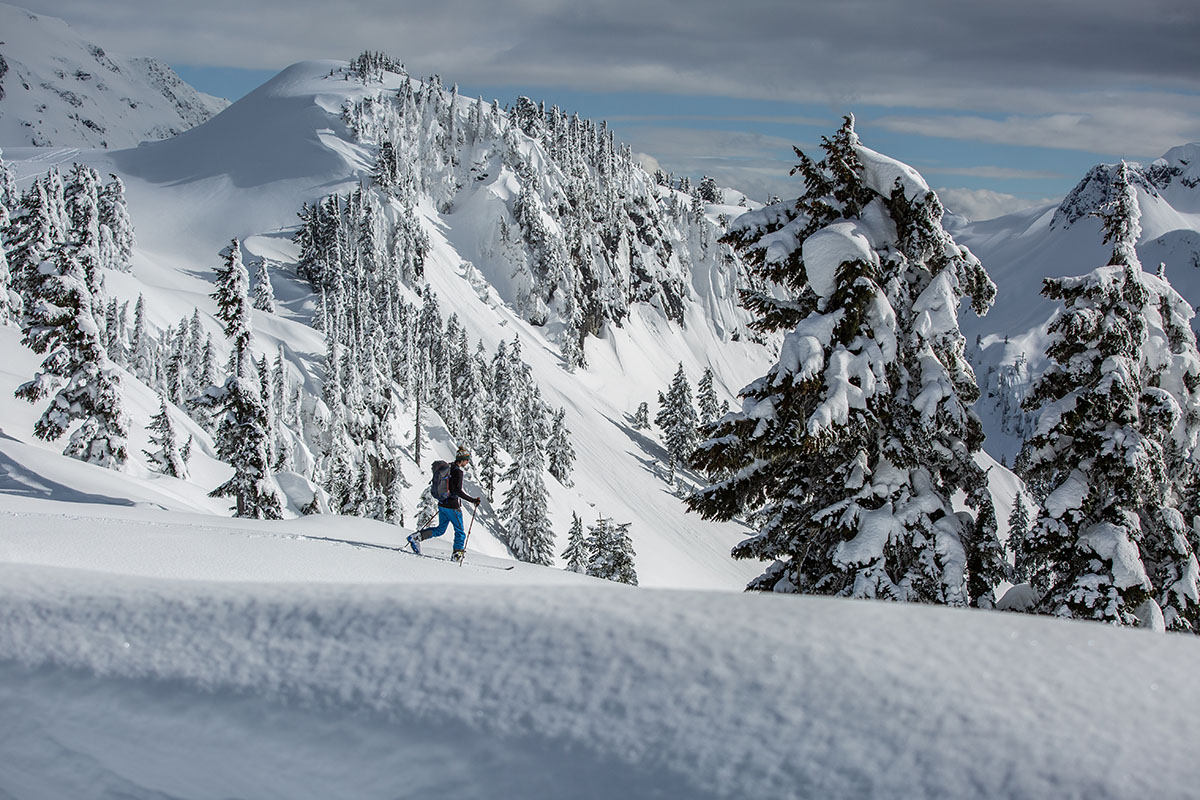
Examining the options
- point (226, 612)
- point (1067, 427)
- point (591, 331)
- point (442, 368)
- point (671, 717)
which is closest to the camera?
point (671, 717)

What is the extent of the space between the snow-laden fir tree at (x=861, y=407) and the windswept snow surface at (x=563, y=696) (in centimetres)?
654

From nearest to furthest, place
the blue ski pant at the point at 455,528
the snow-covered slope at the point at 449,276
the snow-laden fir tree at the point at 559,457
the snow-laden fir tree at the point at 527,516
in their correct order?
the blue ski pant at the point at 455,528
the snow-laden fir tree at the point at 527,516
the snow-covered slope at the point at 449,276
the snow-laden fir tree at the point at 559,457

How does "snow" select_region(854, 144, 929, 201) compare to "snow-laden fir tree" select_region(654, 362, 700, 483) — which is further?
"snow-laden fir tree" select_region(654, 362, 700, 483)

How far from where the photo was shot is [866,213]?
11602 millimetres

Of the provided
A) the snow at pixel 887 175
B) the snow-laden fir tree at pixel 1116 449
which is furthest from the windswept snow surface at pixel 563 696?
the snow-laden fir tree at pixel 1116 449

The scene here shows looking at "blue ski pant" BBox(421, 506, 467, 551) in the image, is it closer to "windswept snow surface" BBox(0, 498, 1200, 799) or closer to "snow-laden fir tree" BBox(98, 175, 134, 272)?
"windswept snow surface" BBox(0, 498, 1200, 799)

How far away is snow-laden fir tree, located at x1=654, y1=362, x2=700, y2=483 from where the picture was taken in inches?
4070

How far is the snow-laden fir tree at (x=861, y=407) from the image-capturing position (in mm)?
10570

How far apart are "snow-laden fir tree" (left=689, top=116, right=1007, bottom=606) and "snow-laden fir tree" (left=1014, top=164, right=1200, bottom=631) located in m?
1.74

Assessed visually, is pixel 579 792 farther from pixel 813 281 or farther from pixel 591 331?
pixel 591 331

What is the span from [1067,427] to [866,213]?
489cm

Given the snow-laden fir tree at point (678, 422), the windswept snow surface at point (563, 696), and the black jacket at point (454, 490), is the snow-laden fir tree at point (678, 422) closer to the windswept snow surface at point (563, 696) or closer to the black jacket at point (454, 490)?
the black jacket at point (454, 490)

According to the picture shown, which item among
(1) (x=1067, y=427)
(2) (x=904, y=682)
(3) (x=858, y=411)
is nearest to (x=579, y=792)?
(2) (x=904, y=682)

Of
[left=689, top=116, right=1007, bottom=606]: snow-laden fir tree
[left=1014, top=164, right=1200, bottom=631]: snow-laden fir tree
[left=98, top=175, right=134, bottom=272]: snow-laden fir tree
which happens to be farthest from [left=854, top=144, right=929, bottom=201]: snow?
[left=98, top=175, right=134, bottom=272]: snow-laden fir tree
